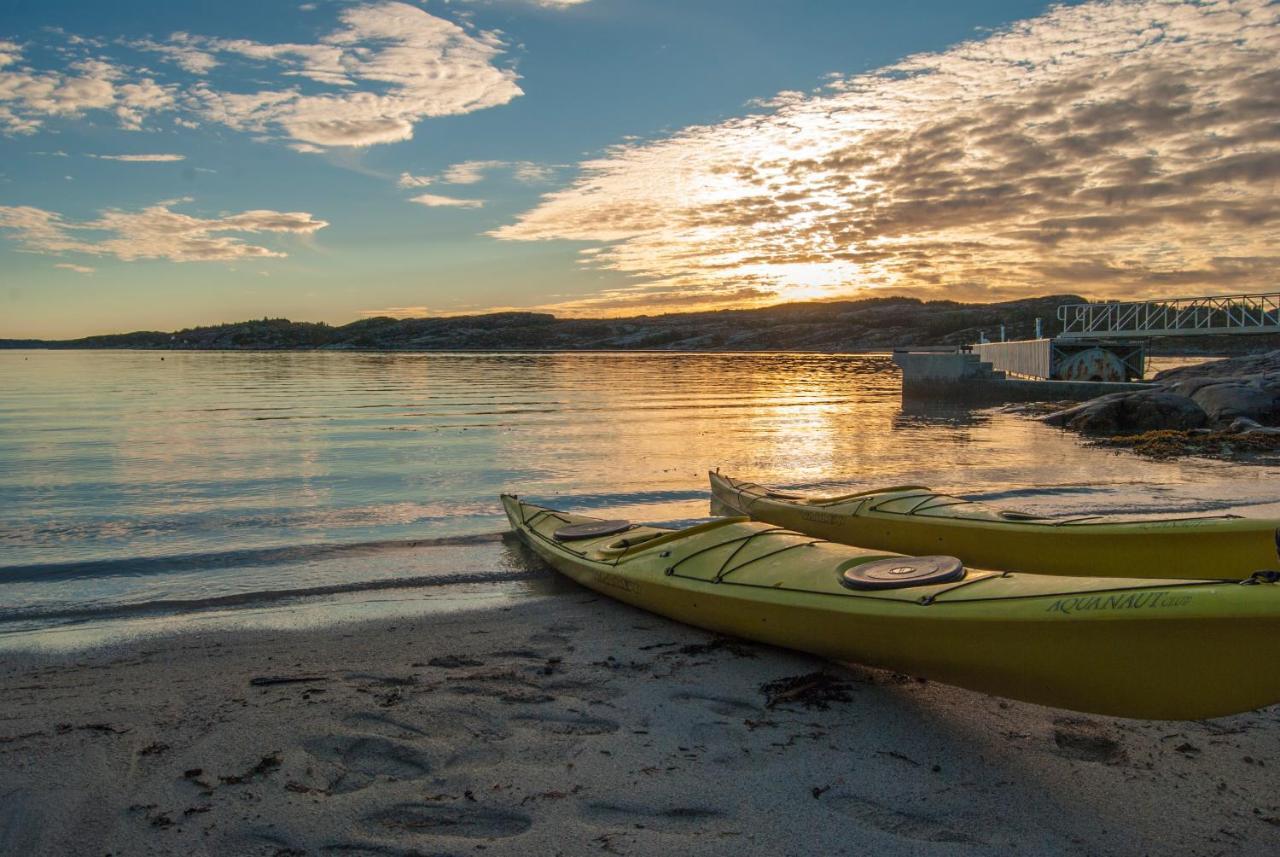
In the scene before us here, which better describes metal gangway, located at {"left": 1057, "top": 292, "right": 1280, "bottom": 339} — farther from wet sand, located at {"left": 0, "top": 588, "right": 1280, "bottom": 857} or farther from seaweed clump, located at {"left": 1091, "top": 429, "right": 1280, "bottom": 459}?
wet sand, located at {"left": 0, "top": 588, "right": 1280, "bottom": 857}

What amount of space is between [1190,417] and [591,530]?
53.7ft

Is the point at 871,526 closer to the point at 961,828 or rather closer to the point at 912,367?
the point at 961,828

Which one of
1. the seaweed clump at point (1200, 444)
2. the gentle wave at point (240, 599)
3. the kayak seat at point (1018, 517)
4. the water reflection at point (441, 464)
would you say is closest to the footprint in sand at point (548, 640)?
the gentle wave at point (240, 599)

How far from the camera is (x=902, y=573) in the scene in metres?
4.52

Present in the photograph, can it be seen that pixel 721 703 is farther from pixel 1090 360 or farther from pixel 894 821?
pixel 1090 360

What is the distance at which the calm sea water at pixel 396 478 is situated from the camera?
25.6 ft

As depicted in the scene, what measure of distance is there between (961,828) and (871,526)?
3946mm

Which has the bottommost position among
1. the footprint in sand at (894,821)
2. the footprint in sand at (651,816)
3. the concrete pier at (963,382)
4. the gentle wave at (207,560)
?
the footprint in sand at (894,821)

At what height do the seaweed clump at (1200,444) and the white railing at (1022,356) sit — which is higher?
the white railing at (1022,356)

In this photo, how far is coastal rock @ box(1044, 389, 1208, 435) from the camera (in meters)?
18.1

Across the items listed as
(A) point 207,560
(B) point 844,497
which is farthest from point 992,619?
(A) point 207,560

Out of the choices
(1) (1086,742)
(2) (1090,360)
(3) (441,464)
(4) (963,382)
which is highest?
(2) (1090,360)

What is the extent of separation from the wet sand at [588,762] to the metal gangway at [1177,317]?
29835 millimetres

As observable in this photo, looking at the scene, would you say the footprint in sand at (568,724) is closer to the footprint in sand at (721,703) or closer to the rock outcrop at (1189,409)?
the footprint in sand at (721,703)
